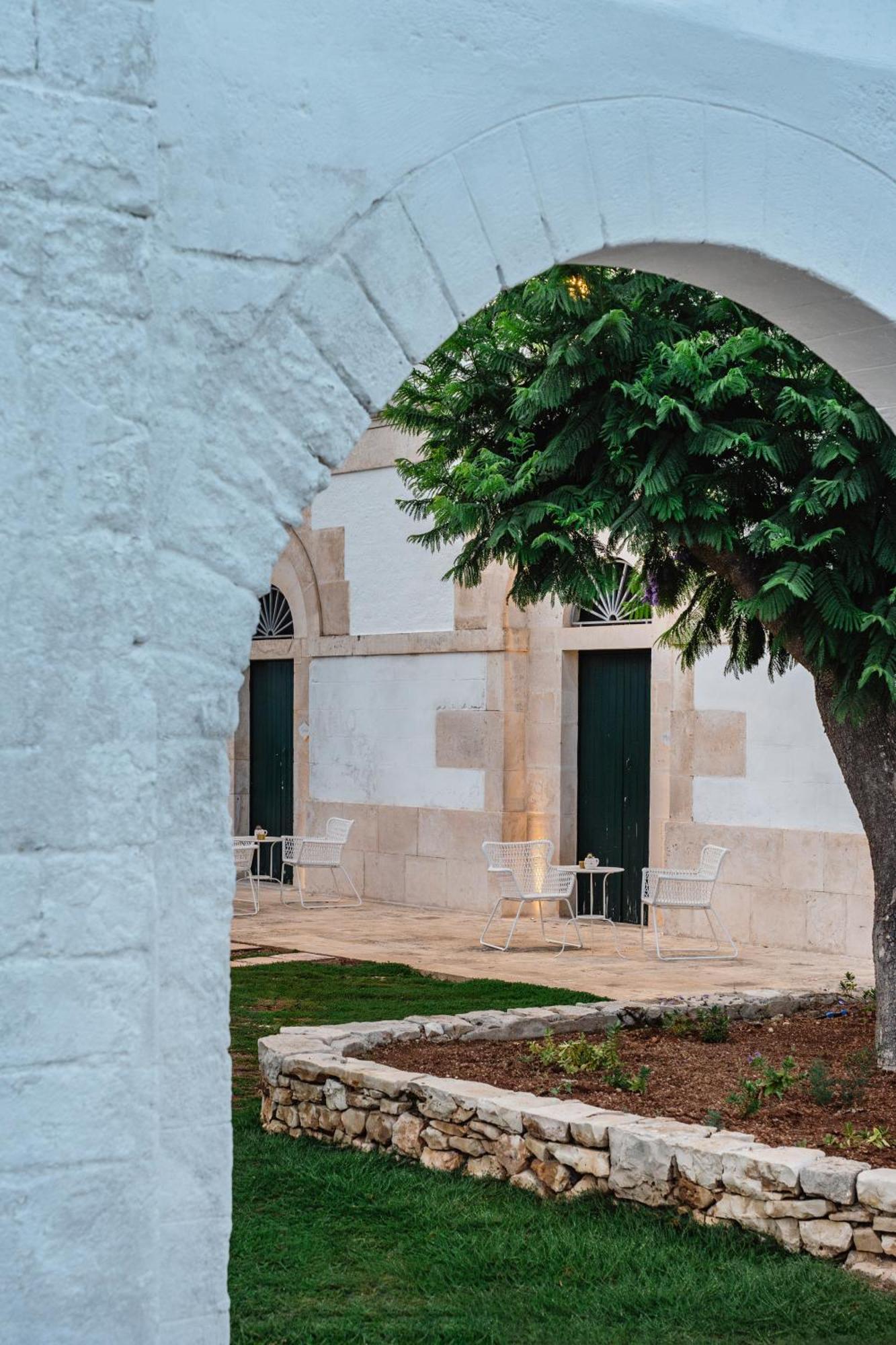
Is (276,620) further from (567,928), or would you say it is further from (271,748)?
(567,928)

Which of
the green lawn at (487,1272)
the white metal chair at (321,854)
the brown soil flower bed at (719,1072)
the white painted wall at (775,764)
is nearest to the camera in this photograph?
the green lawn at (487,1272)

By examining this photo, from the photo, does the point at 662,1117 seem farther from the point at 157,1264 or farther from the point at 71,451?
the point at 71,451

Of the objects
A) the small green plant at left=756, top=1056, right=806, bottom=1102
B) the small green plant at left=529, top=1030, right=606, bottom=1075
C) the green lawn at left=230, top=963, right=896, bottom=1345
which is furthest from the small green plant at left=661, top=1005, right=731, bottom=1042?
the green lawn at left=230, top=963, right=896, bottom=1345

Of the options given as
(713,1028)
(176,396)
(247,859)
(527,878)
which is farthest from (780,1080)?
(247,859)

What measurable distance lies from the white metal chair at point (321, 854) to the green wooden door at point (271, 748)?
1398 mm

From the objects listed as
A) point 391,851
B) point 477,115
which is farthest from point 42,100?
point 391,851

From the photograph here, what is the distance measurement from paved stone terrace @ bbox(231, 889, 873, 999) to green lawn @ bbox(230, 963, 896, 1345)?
4.04 m

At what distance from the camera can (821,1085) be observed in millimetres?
5938

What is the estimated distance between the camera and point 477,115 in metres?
3.34

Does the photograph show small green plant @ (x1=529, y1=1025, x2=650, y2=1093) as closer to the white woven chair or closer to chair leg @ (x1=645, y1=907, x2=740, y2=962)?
chair leg @ (x1=645, y1=907, x2=740, y2=962)

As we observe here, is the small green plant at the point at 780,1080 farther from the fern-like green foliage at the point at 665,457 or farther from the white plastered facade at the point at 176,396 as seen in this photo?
the white plastered facade at the point at 176,396

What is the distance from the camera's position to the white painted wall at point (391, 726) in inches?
579

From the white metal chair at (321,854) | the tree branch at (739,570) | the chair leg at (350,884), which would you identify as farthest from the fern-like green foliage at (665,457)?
the chair leg at (350,884)

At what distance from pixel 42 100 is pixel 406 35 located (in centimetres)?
83
